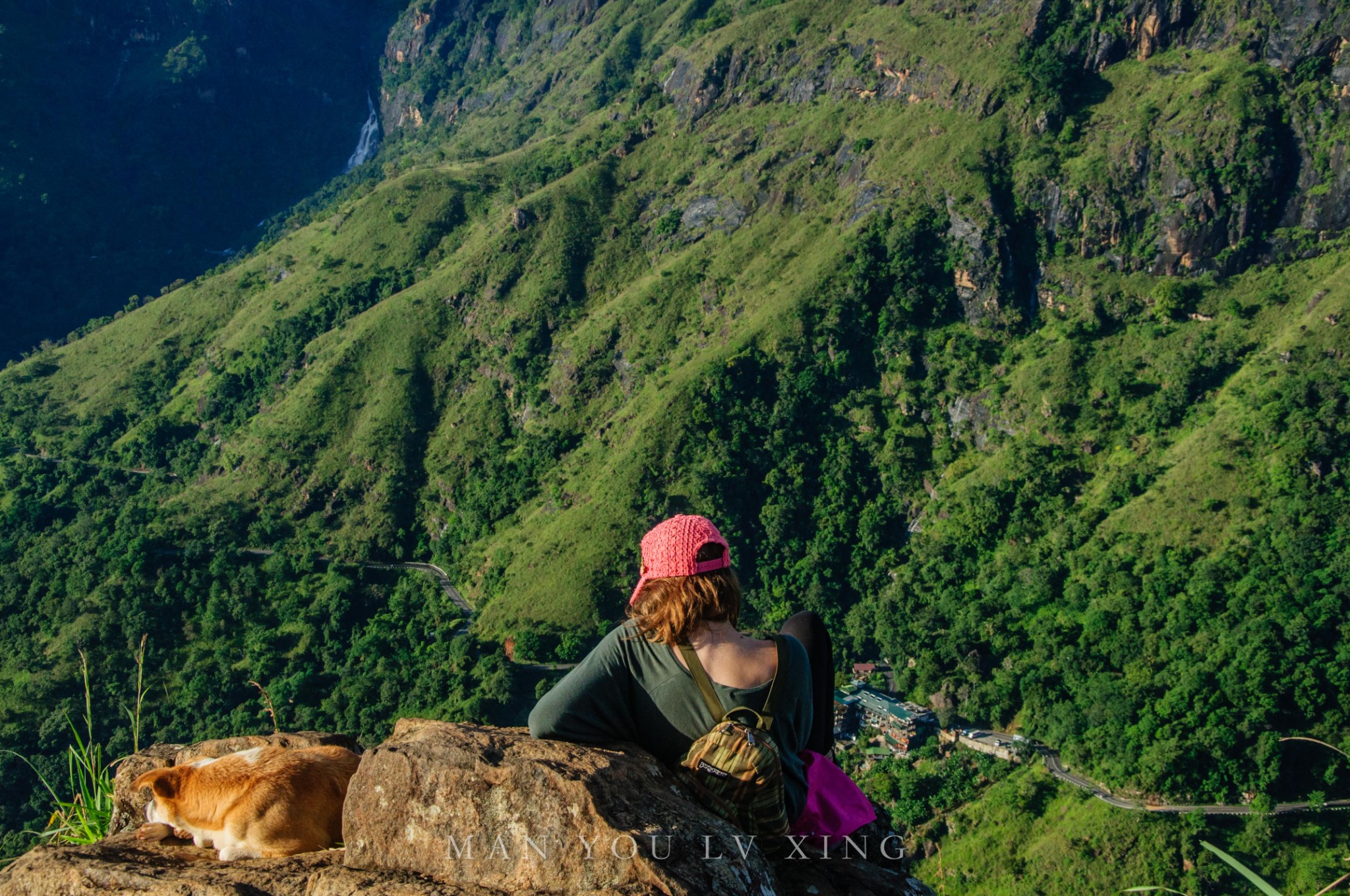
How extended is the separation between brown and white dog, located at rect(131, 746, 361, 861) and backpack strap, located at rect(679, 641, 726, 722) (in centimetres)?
179

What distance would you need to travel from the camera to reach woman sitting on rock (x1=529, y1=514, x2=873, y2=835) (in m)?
3.66

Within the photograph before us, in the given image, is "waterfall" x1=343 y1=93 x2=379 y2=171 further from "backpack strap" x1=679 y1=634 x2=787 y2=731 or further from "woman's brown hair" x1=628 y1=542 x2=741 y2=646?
"backpack strap" x1=679 y1=634 x2=787 y2=731

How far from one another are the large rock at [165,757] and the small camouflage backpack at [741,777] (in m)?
2.88

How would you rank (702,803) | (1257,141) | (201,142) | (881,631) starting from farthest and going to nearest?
1. (201,142)
2. (1257,141)
3. (881,631)
4. (702,803)

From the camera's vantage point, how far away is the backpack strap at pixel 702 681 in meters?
3.74

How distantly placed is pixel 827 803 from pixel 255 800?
2.77 m

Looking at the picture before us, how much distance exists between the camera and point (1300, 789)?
108 ft

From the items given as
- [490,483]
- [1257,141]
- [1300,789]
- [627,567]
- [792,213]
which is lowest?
[1300,789]

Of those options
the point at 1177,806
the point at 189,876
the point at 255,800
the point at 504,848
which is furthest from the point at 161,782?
the point at 1177,806

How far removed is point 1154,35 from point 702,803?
70.3 meters

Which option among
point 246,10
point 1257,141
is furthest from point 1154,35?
point 246,10

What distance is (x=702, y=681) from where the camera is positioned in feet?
12.3

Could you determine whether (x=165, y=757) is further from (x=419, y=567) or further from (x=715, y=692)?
(x=419, y=567)

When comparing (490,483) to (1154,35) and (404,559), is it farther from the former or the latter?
(1154,35)
